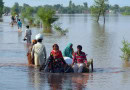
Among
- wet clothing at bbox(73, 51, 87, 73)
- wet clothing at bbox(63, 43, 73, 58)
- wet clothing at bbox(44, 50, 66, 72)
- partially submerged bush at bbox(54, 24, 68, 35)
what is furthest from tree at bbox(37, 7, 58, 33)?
wet clothing at bbox(44, 50, 66, 72)

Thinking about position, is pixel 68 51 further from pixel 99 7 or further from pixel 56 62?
pixel 99 7

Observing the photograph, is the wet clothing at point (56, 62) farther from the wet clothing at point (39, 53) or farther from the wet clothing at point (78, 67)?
the wet clothing at point (39, 53)

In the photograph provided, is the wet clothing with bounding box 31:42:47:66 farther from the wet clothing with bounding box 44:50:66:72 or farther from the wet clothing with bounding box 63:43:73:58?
the wet clothing with bounding box 44:50:66:72

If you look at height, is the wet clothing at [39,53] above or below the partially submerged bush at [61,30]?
above

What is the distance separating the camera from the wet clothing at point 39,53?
1366 cm

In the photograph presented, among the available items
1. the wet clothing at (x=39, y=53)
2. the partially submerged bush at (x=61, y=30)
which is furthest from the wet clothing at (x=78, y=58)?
the partially submerged bush at (x=61, y=30)

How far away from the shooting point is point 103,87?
1019 centimetres

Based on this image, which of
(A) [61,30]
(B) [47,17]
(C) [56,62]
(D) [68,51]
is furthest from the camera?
(B) [47,17]

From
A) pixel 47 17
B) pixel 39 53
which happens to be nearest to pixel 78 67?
pixel 39 53

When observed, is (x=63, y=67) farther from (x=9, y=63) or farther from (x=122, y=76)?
(x=9, y=63)

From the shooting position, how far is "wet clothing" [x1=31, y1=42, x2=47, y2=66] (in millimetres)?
13664

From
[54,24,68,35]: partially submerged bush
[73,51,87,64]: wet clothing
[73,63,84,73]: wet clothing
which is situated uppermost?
[73,51,87,64]: wet clothing

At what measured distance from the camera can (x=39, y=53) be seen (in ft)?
44.9

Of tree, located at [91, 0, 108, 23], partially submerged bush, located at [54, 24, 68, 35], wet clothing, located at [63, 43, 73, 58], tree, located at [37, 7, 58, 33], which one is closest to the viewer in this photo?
wet clothing, located at [63, 43, 73, 58]
